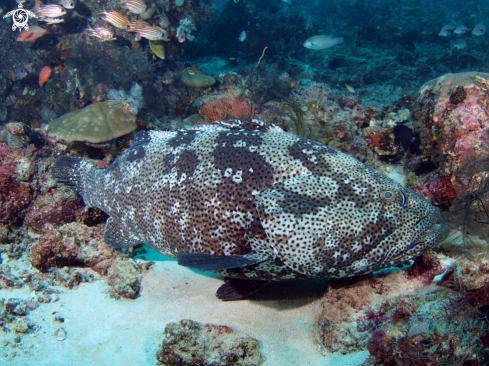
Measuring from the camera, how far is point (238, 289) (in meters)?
3.63

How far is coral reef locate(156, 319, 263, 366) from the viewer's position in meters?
2.92

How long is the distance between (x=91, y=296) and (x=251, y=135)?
3.21 m

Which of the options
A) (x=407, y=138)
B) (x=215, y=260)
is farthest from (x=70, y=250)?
(x=407, y=138)

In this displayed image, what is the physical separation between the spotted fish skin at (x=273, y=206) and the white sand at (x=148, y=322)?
716mm

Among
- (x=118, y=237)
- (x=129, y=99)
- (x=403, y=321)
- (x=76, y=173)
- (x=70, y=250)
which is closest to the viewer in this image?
(x=403, y=321)

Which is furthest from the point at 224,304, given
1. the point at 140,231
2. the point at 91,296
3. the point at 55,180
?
the point at 55,180

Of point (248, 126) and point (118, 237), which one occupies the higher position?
point (248, 126)

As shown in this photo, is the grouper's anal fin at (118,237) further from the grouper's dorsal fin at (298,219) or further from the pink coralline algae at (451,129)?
the pink coralline algae at (451,129)

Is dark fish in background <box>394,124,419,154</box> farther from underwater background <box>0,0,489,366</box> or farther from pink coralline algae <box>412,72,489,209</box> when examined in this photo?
pink coralline algae <box>412,72,489,209</box>

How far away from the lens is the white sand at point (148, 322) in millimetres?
3010

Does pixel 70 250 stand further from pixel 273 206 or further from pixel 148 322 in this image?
pixel 273 206

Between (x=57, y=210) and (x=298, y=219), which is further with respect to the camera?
(x=57, y=210)

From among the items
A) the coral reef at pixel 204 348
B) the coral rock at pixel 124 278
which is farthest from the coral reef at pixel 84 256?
the coral reef at pixel 204 348

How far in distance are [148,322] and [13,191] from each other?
371 centimetres
